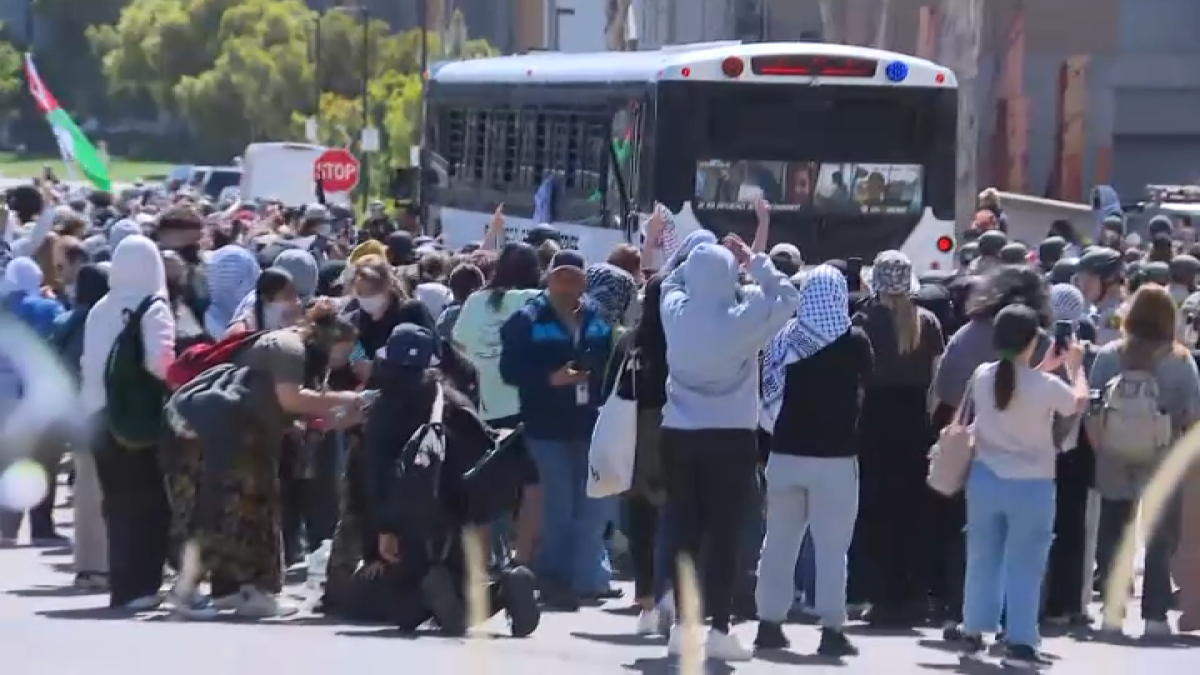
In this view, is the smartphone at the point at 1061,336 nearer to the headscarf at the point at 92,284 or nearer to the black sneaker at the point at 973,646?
the black sneaker at the point at 973,646

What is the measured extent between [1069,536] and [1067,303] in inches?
49.0

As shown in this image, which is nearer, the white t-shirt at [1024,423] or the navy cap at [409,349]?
the white t-shirt at [1024,423]

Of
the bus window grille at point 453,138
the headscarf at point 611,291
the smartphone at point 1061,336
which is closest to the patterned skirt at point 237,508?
the headscarf at point 611,291

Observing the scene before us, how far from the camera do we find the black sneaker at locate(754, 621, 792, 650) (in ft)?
38.8

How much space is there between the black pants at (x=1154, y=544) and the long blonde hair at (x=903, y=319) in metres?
1.46

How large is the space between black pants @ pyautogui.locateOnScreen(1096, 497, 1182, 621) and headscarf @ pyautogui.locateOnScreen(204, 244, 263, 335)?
5.36 m

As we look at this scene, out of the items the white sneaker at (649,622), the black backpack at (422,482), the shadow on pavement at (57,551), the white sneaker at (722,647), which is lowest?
the shadow on pavement at (57,551)

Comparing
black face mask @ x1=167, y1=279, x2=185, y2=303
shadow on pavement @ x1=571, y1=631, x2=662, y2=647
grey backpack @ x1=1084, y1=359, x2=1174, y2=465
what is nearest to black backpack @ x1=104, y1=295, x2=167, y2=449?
black face mask @ x1=167, y1=279, x2=185, y2=303

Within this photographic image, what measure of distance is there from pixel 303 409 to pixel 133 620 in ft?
4.30

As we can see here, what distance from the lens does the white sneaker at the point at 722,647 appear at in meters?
11.2

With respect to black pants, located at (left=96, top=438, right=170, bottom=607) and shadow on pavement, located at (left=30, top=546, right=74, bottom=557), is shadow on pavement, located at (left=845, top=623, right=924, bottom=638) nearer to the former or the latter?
black pants, located at (left=96, top=438, right=170, bottom=607)

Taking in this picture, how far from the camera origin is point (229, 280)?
15.4 meters

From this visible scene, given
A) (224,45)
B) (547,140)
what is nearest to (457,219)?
(547,140)

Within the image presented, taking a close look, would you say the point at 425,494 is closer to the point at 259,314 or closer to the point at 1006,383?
the point at 259,314
